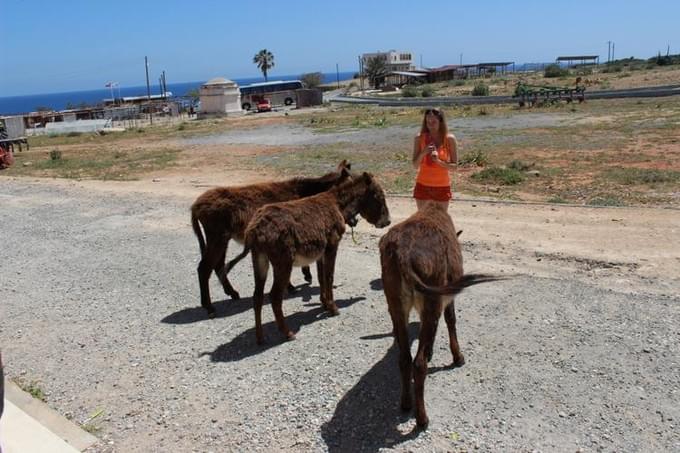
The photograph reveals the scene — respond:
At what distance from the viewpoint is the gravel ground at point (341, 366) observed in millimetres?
4398

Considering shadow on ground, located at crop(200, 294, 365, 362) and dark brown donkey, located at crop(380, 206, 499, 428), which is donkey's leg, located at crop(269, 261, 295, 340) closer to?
shadow on ground, located at crop(200, 294, 365, 362)

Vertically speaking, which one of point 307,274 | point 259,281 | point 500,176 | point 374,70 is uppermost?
point 374,70

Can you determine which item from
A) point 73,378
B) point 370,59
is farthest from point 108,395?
point 370,59

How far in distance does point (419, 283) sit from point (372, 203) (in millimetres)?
2788

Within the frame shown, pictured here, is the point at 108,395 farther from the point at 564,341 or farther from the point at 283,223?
the point at 564,341

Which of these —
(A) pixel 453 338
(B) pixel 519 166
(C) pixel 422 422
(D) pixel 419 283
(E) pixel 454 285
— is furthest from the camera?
(B) pixel 519 166

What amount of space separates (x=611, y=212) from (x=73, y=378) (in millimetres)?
9406

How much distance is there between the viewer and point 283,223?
583 cm

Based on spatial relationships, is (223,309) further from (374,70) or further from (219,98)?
(374,70)

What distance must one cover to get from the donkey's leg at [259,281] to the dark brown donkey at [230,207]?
986 mm

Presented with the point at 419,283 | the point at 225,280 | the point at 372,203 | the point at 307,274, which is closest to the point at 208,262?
the point at 225,280

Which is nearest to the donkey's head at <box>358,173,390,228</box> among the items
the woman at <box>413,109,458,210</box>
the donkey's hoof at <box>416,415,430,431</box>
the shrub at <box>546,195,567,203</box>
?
the woman at <box>413,109,458,210</box>

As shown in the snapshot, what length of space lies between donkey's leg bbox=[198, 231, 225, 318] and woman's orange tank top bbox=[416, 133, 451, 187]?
8.31 feet

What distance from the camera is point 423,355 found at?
14.0ft
